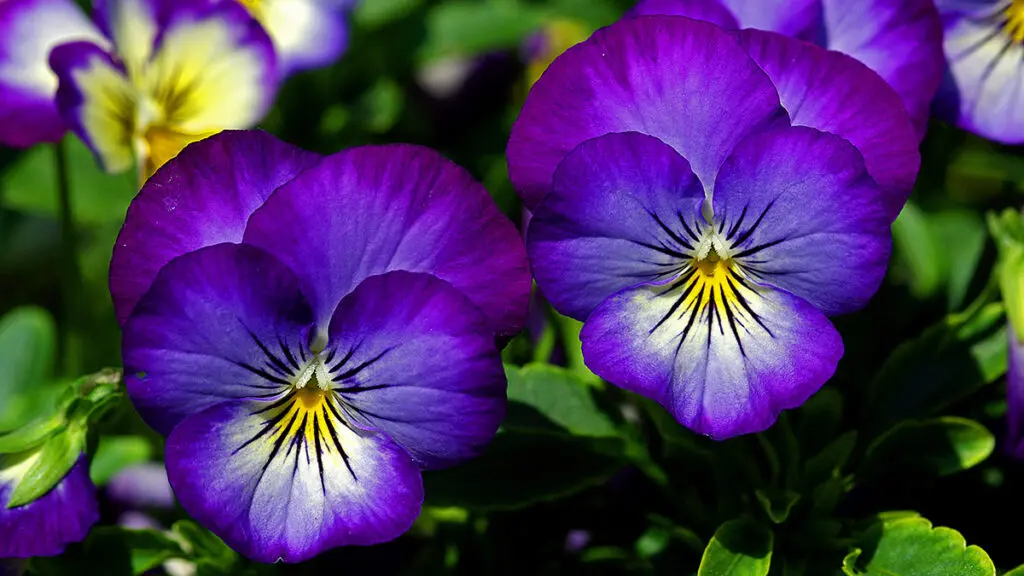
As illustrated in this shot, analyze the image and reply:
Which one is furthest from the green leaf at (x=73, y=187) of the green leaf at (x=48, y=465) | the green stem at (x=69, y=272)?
the green leaf at (x=48, y=465)

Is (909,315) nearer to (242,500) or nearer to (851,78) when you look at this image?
(851,78)

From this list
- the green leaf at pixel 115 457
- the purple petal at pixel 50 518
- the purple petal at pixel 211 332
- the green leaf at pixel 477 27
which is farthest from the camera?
the green leaf at pixel 477 27

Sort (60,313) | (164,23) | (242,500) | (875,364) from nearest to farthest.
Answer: (242,500) → (164,23) → (875,364) → (60,313)

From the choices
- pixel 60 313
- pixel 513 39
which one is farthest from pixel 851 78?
pixel 60 313

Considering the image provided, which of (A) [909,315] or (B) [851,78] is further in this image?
(A) [909,315]

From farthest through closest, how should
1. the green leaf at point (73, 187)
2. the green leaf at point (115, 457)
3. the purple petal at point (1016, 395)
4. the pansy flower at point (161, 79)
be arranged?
the green leaf at point (73, 187) → the green leaf at point (115, 457) → the pansy flower at point (161, 79) → the purple petal at point (1016, 395)

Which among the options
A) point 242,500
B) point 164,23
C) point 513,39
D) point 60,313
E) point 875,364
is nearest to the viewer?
point 242,500

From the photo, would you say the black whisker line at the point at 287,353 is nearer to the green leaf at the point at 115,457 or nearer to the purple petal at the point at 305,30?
the green leaf at the point at 115,457
